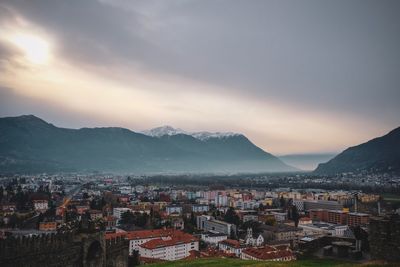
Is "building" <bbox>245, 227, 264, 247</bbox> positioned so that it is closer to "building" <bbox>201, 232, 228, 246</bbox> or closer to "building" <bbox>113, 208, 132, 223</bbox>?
"building" <bbox>201, 232, 228, 246</bbox>

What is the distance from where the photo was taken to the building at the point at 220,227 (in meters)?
80.9

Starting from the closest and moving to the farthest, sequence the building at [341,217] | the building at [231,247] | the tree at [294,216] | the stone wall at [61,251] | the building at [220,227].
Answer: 1. the stone wall at [61,251]
2. the building at [231,247]
3. the building at [220,227]
4. the building at [341,217]
5. the tree at [294,216]

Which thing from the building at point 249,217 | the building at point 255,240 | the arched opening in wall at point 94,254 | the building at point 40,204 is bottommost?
the building at point 255,240

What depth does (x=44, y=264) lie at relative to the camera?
17.3m

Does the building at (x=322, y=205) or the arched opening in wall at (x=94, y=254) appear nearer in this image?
the arched opening in wall at (x=94, y=254)

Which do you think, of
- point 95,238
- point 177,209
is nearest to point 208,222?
point 177,209

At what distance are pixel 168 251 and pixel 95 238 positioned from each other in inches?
1567

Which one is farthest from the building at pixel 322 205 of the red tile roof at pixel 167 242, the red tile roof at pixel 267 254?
the red tile roof at pixel 267 254

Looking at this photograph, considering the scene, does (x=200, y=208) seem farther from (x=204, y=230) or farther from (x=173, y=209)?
(x=204, y=230)

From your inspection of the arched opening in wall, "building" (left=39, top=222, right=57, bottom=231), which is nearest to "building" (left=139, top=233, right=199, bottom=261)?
"building" (left=39, top=222, right=57, bottom=231)

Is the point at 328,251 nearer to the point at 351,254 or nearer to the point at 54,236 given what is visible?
the point at 351,254

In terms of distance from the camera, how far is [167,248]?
5703 cm

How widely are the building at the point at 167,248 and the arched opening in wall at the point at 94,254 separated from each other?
38.3m

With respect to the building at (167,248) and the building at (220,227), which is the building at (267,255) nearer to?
the building at (167,248)
